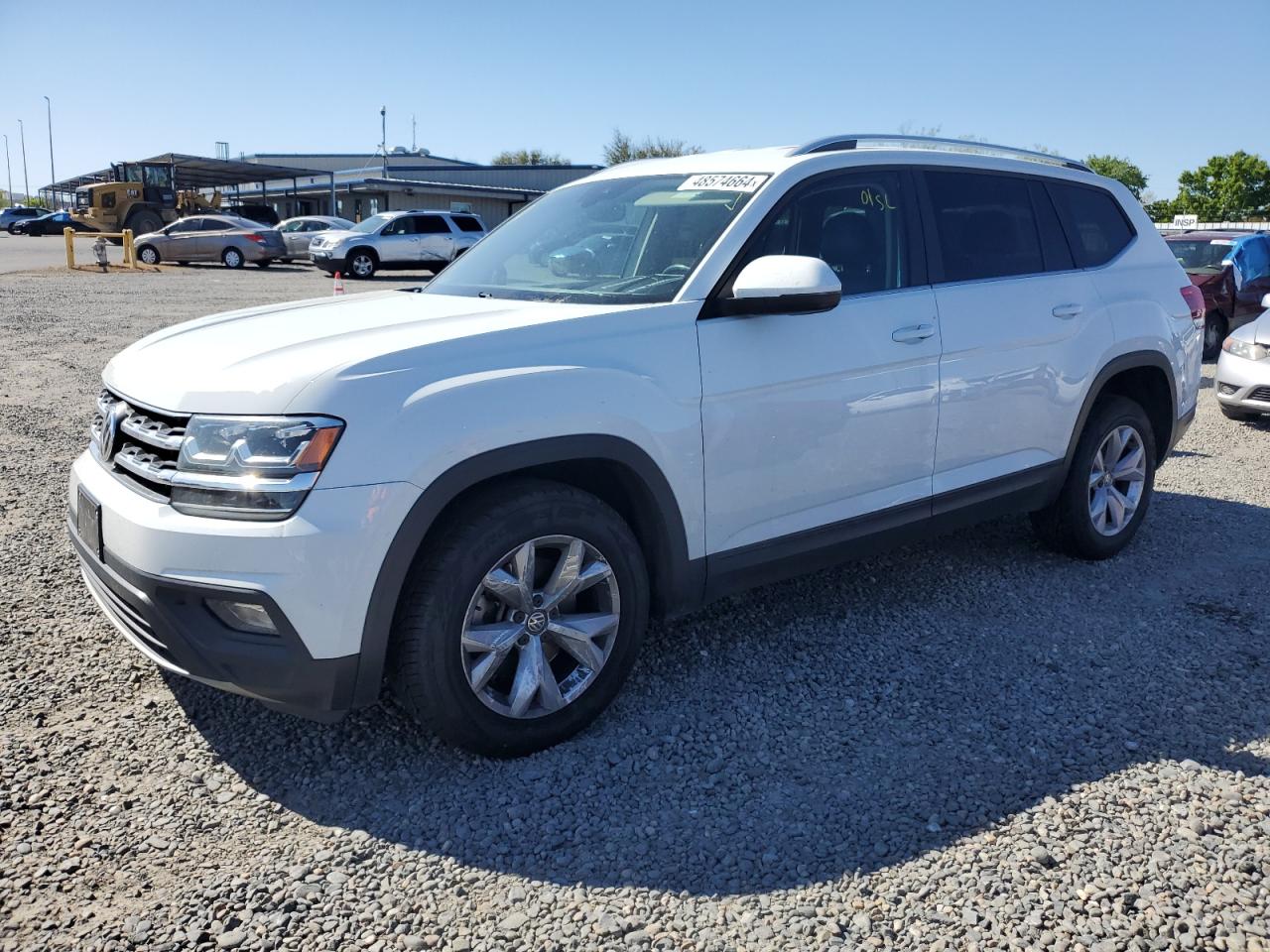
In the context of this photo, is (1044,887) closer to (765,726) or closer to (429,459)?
(765,726)

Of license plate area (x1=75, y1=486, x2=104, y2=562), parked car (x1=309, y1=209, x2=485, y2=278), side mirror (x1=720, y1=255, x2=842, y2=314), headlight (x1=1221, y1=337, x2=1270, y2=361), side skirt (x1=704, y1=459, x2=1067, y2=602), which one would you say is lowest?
side skirt (x1=704, y1=459, x2=1067, y2=602)

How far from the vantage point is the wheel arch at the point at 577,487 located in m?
2.88

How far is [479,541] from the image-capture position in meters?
3.01

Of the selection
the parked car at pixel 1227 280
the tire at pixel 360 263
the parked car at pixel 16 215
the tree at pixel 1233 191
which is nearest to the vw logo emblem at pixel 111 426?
the parked car at pixel 1227 280

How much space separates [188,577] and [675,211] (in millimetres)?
2172

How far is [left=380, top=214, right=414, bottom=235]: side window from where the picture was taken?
2623cm

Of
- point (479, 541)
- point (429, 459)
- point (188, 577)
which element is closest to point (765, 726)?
point (479, 541)

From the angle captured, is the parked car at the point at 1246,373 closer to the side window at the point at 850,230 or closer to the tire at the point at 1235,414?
the tire at the point at 1235,414

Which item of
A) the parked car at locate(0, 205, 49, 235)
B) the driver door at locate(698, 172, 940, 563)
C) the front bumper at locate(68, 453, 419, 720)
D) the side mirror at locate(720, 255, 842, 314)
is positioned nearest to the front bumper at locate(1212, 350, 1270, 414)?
the driver door at locate(698, 172, 940, 563)

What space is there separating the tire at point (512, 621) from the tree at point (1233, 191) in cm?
8573

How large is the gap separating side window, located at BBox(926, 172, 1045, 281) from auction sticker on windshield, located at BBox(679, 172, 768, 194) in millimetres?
920

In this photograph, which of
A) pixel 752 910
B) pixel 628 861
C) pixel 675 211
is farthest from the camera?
pixel 675 211

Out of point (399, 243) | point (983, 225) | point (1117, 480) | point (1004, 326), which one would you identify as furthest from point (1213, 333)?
point (399, 243)

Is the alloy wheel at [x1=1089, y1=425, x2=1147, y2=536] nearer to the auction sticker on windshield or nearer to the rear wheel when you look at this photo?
the auction sticker on windshield
